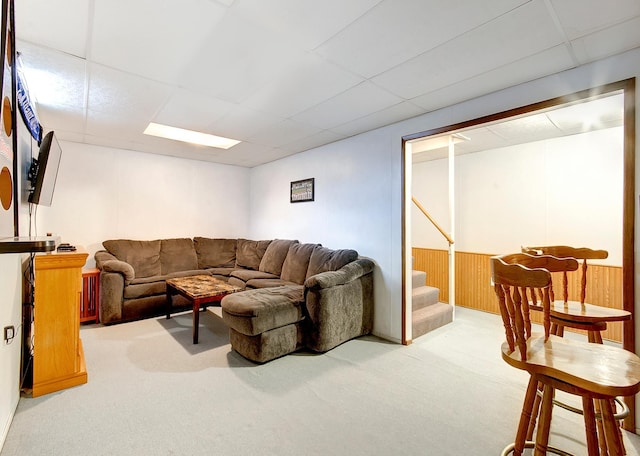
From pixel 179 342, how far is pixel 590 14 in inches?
162

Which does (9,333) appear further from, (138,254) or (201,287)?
(138,254)

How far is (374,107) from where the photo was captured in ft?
9.34

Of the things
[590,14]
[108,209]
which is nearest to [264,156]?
[108,209]

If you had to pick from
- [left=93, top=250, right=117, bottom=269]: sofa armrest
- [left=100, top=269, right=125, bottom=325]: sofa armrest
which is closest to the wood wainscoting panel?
[left=100, top=269, right=125, bottom=325]: sofa armrest

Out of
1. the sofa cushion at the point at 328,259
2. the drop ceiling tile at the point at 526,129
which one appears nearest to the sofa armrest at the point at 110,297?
the sofa cushion at the point at 328,259

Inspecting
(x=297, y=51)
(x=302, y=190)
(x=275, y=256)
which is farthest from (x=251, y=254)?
(x=297, y=51)

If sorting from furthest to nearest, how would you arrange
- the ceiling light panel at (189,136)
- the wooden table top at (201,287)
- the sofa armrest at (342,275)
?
the ceiling light panel at (189,136) < the wooden table top at (201,287) < the sofa armrest at (342,275)

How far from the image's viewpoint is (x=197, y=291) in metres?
3.23

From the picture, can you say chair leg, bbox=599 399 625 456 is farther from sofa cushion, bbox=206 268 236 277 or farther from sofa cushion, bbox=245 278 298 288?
sofa cushion, bbox=206 268 236 277

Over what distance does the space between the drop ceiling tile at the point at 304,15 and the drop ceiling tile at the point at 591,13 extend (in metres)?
1.01

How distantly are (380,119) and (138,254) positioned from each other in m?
3.88

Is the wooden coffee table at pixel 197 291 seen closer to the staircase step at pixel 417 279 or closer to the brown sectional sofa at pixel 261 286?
the brown sectional sofa at pixel 261 286

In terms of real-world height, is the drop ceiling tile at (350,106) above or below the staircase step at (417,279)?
above

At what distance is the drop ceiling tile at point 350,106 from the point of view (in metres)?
2.52
